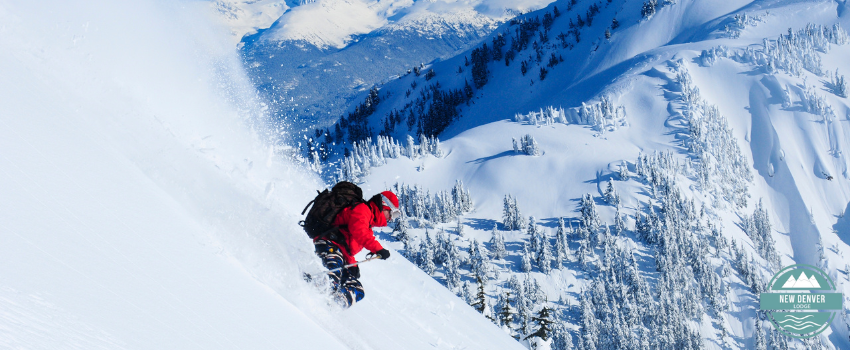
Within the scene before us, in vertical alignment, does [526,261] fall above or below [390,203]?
below

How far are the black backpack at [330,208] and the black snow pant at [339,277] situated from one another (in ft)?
0.60

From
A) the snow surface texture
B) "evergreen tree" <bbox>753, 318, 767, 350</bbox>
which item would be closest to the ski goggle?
the snow surface texture

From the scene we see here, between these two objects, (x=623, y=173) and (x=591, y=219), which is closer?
(x=591, y=219)

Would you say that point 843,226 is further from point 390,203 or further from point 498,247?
point 390,203

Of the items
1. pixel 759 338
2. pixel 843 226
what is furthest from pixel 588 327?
pixel 843 226

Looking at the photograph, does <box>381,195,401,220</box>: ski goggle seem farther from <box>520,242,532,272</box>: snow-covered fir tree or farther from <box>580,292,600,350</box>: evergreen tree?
<box>520,242,532,272</box>: snow-covered fir tree

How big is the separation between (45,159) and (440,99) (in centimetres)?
15622

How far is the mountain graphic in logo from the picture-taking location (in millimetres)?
74781

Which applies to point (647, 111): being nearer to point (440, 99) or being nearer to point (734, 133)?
point (734, 133)

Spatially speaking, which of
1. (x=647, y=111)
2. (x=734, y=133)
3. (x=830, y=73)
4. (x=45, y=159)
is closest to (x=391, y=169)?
(x=647, y=111)

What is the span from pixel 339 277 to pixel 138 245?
3.32 metres

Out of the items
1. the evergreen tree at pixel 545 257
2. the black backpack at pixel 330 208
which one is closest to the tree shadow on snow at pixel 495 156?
the evergreen tree at pixel 545 257

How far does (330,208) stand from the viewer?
716 centimetres

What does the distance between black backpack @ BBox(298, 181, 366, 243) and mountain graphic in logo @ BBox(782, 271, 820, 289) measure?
8952 cm
